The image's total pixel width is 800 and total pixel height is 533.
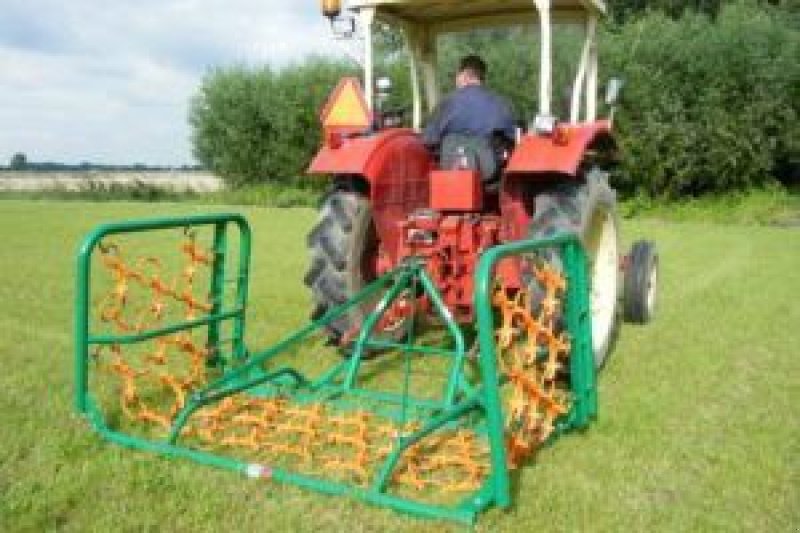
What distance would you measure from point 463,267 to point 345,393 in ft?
3.57

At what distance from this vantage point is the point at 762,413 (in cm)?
465

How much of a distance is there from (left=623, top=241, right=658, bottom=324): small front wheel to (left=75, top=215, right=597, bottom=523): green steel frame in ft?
6.48

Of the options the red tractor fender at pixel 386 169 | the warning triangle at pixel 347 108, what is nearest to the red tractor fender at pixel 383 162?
the red tractor fender at pixel 386 169

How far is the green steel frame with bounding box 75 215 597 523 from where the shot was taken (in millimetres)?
3410

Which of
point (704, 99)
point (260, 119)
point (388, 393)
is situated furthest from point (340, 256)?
point (260, 119)

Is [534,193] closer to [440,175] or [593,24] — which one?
[440,175]

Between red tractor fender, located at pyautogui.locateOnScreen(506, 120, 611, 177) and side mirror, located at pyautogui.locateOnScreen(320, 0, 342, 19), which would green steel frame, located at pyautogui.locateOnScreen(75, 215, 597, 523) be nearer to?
red tractor fender, located at pyautogui.locateOnScreen(506, 120, 611, 177)

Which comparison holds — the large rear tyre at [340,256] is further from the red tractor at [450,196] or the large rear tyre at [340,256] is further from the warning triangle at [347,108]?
the warning triangle at [347,108]

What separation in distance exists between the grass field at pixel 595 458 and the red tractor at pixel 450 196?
0.71 m

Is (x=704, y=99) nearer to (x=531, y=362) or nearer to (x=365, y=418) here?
(x=365, y=418)

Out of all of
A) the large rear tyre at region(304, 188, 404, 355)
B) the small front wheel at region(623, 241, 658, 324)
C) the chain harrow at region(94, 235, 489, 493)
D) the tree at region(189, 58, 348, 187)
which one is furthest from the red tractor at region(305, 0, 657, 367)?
the tree at region(189, 58, 348, 187)

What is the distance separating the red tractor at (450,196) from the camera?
17.3 ft

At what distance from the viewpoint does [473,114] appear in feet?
18.1

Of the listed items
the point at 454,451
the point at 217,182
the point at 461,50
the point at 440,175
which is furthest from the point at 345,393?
the point at 217,182
